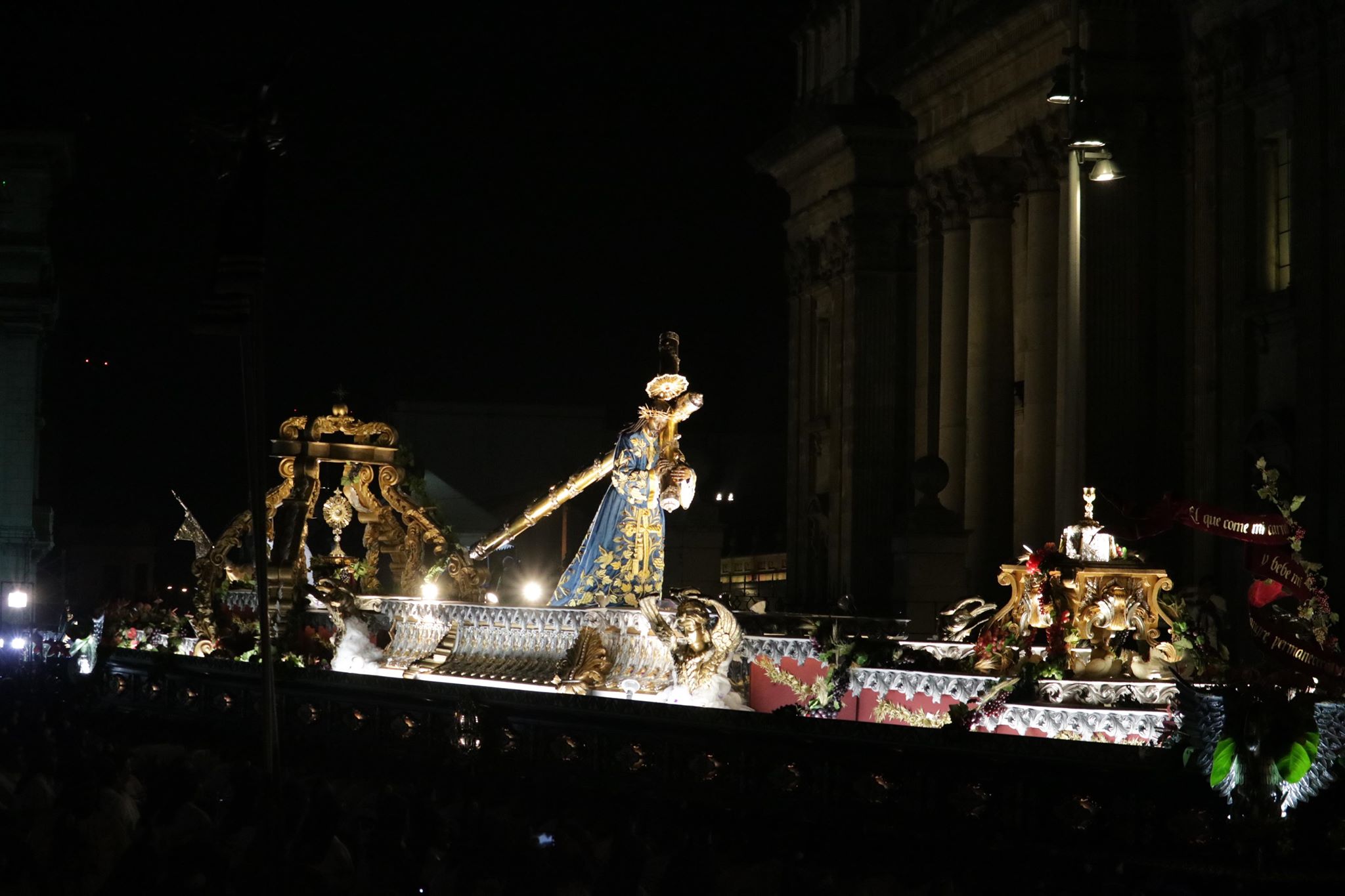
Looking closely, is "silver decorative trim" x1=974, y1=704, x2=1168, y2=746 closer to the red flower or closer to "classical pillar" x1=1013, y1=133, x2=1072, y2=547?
the red flower

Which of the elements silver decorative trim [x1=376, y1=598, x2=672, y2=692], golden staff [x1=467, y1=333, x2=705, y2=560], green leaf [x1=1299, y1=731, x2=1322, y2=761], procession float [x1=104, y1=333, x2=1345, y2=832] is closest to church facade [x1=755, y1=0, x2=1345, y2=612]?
procession float [x1=104, y1=333, x2=1345, y2=832]

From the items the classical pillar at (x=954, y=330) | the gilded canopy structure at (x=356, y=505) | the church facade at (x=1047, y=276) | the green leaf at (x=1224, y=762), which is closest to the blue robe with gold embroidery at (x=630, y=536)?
the gilded canopy structure at (x=356, y=505)

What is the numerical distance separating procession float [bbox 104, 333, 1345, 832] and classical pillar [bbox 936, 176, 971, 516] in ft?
36.2

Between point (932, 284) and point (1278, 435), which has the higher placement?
point (932, 284)

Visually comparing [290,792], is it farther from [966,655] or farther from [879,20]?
[879,20]

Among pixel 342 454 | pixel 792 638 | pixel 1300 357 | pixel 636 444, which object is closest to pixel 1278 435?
pixel 1300 357

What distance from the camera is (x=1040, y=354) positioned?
114ft

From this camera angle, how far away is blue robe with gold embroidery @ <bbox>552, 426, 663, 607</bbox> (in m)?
21.5

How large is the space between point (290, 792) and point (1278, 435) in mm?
15596

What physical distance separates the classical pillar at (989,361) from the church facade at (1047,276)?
0.04 meters

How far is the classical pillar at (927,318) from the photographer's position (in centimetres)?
4056

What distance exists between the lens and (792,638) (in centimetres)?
2262

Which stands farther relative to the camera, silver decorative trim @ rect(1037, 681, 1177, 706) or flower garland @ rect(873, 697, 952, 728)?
flower garland @ rect(873, 697, 952, 728)

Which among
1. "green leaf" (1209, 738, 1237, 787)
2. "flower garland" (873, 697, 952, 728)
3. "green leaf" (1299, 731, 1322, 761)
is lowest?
"flower garland" (873, 697, 952, 728)
